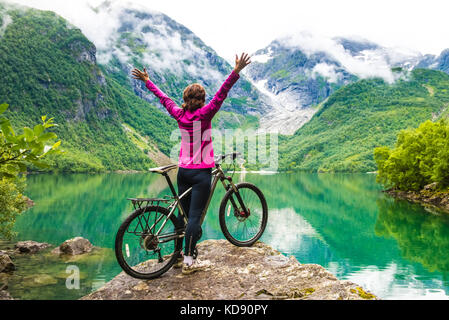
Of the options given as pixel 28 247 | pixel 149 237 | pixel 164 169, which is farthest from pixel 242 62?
pixel 28 247

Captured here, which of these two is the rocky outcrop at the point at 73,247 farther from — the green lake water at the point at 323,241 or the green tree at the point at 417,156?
the green tree at the point at 417,156

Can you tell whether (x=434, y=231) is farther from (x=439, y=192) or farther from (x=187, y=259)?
(x=187, y=259)

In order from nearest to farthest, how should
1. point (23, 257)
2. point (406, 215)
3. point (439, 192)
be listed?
point (23, 257), point (406, 215), point (439, 192)

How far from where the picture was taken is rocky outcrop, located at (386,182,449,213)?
1769 inches

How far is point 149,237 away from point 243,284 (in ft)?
5.49

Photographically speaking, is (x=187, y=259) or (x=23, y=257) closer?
(x=187, y=259)

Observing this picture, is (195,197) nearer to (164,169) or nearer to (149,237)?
(164,169)

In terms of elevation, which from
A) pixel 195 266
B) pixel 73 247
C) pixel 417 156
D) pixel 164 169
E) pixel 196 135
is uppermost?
pixel 417 156

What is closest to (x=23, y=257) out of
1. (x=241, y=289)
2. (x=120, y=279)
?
(x=120, y=279)

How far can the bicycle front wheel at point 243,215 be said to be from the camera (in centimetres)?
665

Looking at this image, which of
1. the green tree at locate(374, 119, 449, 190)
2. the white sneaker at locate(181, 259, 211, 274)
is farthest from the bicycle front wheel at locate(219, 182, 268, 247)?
the green tree at locate(374, 119, 449, 190)

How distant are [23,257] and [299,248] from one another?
67.6 ft

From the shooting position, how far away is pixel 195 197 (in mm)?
5438
